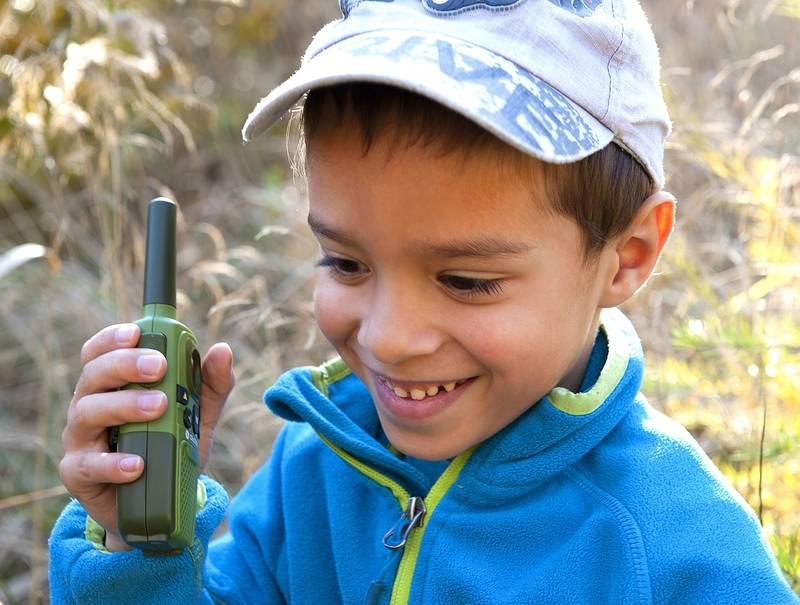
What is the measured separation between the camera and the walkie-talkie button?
5.61ft

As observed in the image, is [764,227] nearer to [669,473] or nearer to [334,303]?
[669,473]

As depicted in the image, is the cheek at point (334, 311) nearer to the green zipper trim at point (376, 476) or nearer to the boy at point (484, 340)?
the boy at point (484, 340)

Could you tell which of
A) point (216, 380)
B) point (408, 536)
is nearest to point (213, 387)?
point (216, 380)

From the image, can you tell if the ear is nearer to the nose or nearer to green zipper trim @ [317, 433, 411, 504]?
the nose

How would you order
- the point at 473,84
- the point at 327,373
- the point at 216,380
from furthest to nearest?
1. the point at 327,373
2. the point at 216,380
3. the point at 473,84

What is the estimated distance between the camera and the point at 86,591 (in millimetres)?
1769

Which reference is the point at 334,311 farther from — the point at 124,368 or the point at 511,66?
the point at 511,66

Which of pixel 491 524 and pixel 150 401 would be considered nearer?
pixel 150 401

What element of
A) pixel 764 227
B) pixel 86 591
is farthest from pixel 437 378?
pixel 764 227

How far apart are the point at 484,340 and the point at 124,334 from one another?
1.86 feet

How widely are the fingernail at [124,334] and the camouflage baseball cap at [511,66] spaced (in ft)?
1.22

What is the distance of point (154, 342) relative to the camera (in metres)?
1.71

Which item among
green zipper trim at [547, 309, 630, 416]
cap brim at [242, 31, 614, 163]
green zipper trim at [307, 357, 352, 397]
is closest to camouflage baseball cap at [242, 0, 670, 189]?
cap brim at [242, 31, 614, 163]

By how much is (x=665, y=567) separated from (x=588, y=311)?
41 centimetres
